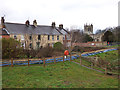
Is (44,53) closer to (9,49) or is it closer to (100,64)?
(9,49)

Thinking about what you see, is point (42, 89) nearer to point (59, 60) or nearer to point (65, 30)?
point (59, 60)

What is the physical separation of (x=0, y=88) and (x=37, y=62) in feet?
29.8

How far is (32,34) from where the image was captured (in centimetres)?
3111

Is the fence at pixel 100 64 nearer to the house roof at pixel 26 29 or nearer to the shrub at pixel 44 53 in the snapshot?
the shrub at pixel 44 53

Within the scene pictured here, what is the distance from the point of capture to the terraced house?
3070 cm

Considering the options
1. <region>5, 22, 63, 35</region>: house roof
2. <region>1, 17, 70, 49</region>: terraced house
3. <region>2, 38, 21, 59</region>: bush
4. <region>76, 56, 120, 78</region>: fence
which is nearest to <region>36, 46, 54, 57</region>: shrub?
<region>2, 38, 21, 59</region>: bush

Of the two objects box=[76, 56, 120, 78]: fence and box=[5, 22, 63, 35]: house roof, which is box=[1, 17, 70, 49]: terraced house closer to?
box=[5, 22, 63, 35]: house roof

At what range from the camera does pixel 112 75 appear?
48.6ft

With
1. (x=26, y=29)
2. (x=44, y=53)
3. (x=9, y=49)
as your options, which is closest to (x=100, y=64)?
(x=44, y=53)

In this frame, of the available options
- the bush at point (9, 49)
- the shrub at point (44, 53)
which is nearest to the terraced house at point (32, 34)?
the shrub at point (44, 53)

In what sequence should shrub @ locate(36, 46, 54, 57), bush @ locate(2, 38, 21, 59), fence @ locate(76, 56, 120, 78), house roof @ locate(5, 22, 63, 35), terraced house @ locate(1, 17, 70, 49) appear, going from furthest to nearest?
1. house roof @ locate(5, 22, 63, 35)
2. terraced house @ locate(1, 17, 70, 49)
3. shrub @ locate(36, 46, 54, 57)
4. bush @ locate(2, 38, 21, 59)
5. fence @ locate(76, 56, 120, 78)

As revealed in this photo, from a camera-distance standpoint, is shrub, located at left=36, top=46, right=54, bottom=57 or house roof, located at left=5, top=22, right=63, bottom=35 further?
house roof, located at left=5, top=22, right=63, bottom=35

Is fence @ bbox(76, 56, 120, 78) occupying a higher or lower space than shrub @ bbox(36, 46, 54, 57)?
lower

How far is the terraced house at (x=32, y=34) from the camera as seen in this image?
3070 centimetres
